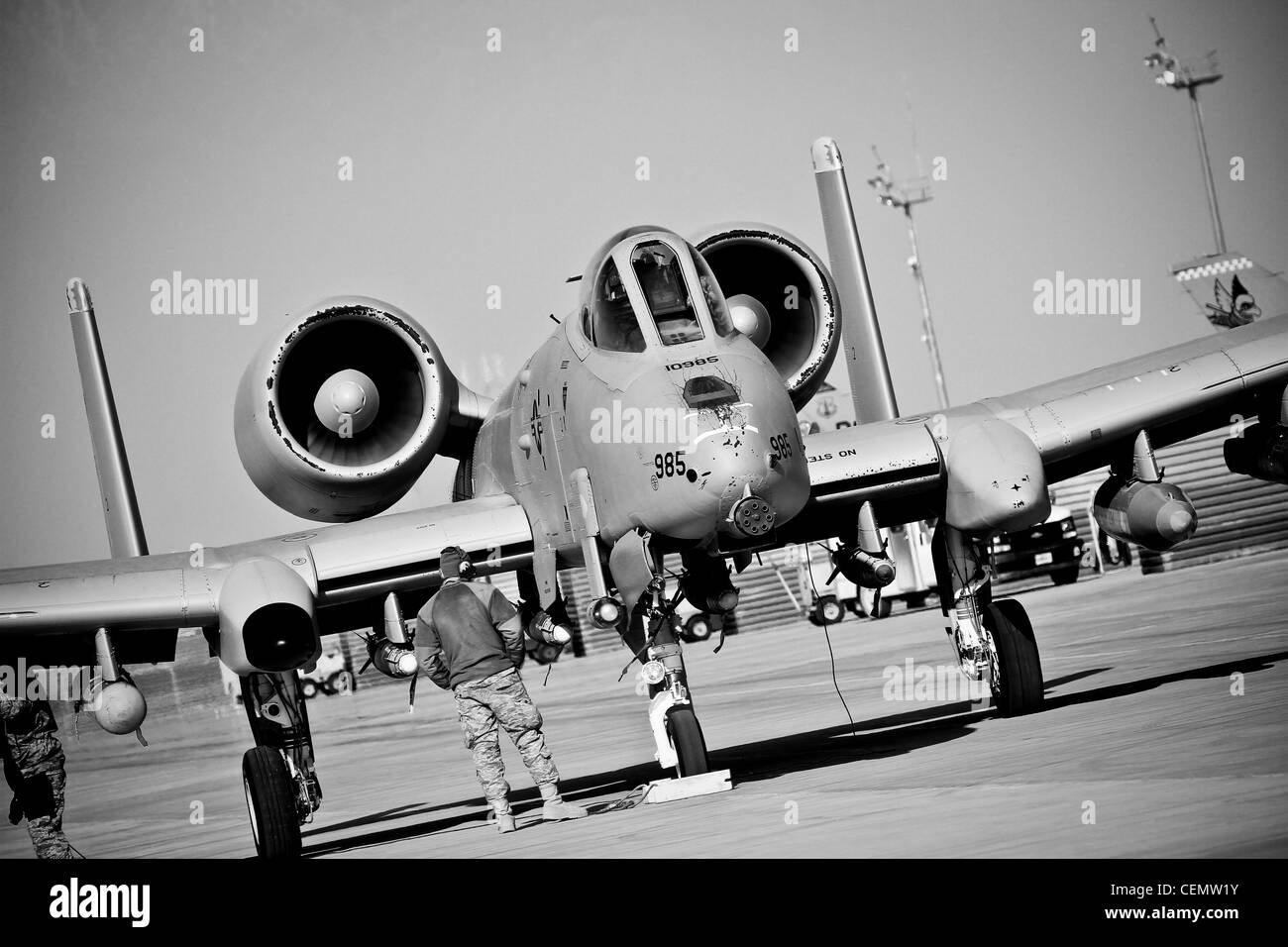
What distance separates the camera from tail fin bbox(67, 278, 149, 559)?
1500cm

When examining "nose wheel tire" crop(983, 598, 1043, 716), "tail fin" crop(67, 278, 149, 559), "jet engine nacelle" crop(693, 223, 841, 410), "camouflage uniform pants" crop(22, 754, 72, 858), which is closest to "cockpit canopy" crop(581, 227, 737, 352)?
"jet engine nacelle" crop(693, 223, 841, 410)

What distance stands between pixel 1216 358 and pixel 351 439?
7.59 meters

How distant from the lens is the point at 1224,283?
49.4 metres

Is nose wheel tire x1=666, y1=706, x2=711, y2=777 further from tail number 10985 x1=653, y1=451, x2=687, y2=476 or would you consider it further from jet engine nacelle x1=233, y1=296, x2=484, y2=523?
jet engine nacelle x1=233, y1=296, x2=484, y2=523

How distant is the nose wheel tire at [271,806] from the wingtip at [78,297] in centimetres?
673

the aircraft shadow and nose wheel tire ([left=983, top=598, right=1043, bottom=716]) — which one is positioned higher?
nose wheel tire ([left=983, top=598, right=1043, bottom=716])

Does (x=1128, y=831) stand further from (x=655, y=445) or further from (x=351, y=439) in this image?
(x=351, y=439)

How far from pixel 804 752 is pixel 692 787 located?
9.60 feet

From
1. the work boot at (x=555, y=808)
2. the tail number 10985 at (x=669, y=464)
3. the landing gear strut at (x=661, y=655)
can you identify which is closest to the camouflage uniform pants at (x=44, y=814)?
the work boot at (x=555, y=808)

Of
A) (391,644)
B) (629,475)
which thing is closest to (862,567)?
(629,475)

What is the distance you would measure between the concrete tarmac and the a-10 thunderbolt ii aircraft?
125cm

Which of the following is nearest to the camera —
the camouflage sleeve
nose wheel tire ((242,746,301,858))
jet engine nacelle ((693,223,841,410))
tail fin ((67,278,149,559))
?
the camouflage sleeve

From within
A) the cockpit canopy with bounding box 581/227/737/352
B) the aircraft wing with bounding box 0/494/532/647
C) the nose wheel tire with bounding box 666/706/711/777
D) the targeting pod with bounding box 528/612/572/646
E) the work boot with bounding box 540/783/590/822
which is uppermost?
the cockpit canopy with bounding box 581/227/737/352

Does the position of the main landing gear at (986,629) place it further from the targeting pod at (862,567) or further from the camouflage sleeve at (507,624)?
the camouflage sleeve at (507,624)
